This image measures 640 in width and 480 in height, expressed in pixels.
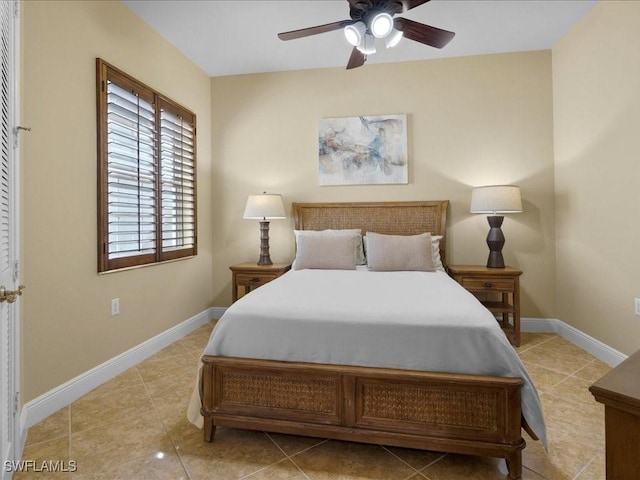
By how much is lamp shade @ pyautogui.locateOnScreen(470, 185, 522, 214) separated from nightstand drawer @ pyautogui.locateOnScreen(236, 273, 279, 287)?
7.24 ft

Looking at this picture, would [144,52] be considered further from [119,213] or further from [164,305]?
[164,305]

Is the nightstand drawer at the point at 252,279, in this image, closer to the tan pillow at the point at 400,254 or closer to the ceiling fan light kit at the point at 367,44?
the tan pillow at the point at 400,254

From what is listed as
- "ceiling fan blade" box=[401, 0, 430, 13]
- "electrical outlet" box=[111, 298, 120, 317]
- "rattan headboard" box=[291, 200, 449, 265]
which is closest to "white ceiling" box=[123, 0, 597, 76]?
"ceiling fan blade" box=[401, 0, 430, 13]

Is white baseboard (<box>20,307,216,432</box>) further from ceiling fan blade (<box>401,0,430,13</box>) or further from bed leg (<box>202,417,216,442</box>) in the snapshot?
ceiling fan blade (<box>401,0,430,13</box>)

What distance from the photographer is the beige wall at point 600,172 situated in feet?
8.41

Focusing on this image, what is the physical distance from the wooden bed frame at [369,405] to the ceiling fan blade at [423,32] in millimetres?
2155

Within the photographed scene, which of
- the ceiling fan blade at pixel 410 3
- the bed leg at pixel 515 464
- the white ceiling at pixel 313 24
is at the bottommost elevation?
the bed leg at pixel 515 464

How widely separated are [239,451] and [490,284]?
8.62 ft

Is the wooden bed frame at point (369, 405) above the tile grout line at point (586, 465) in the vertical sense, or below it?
above

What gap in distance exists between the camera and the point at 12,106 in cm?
160

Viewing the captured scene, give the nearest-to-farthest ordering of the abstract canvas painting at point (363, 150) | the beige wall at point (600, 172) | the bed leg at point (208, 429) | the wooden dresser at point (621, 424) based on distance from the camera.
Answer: the wooden dresser at point (621, 424), the bed leg at point (208, 429), the beige wall at point (600, 172), the abstract canvas painting at point (363, 150)

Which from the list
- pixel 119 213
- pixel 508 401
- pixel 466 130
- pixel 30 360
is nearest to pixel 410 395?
pixel 508 401

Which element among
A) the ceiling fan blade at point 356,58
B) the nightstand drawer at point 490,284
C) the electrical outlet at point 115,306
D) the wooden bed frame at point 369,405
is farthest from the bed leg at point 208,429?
the ceiling fan blade at point 356,58

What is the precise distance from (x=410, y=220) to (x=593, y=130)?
1753 millimetres
